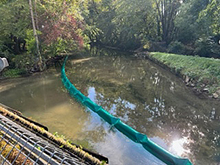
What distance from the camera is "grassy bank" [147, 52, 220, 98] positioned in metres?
8.65

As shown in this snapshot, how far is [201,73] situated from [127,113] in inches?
230

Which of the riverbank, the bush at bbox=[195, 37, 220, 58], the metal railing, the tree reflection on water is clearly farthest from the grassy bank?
the metal railing

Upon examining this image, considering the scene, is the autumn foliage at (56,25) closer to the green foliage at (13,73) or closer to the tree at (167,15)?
the green foliage at (13,73)

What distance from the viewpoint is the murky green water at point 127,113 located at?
4.64 metres

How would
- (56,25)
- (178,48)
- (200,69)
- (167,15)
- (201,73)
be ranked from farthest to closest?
1. (167,15)
2. (178,48)
3. (56,25)
4. (200,69)
5. (201,73)

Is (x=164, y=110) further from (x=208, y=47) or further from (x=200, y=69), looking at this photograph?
(x=208, y=47)

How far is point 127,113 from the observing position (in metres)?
6.66

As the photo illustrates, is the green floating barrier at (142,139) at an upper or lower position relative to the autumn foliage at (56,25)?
lower

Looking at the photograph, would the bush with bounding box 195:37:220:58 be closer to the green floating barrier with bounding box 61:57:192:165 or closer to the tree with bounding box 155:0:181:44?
the tree with bounding box 155:0:181:44

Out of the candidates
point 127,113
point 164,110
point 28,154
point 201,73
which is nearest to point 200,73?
point 201,73

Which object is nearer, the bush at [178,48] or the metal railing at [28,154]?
the metal railing at [28,154]

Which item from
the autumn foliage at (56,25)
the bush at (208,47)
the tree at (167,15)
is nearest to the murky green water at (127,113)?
the autumn foliage at (56,25)

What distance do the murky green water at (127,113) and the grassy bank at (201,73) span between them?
603 mm

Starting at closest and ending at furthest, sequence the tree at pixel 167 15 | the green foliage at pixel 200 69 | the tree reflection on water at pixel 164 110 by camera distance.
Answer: the tree reflection on water at pixel 164 110 → the green foliage at pixel 200 69 → the tree at pixel 167 15
